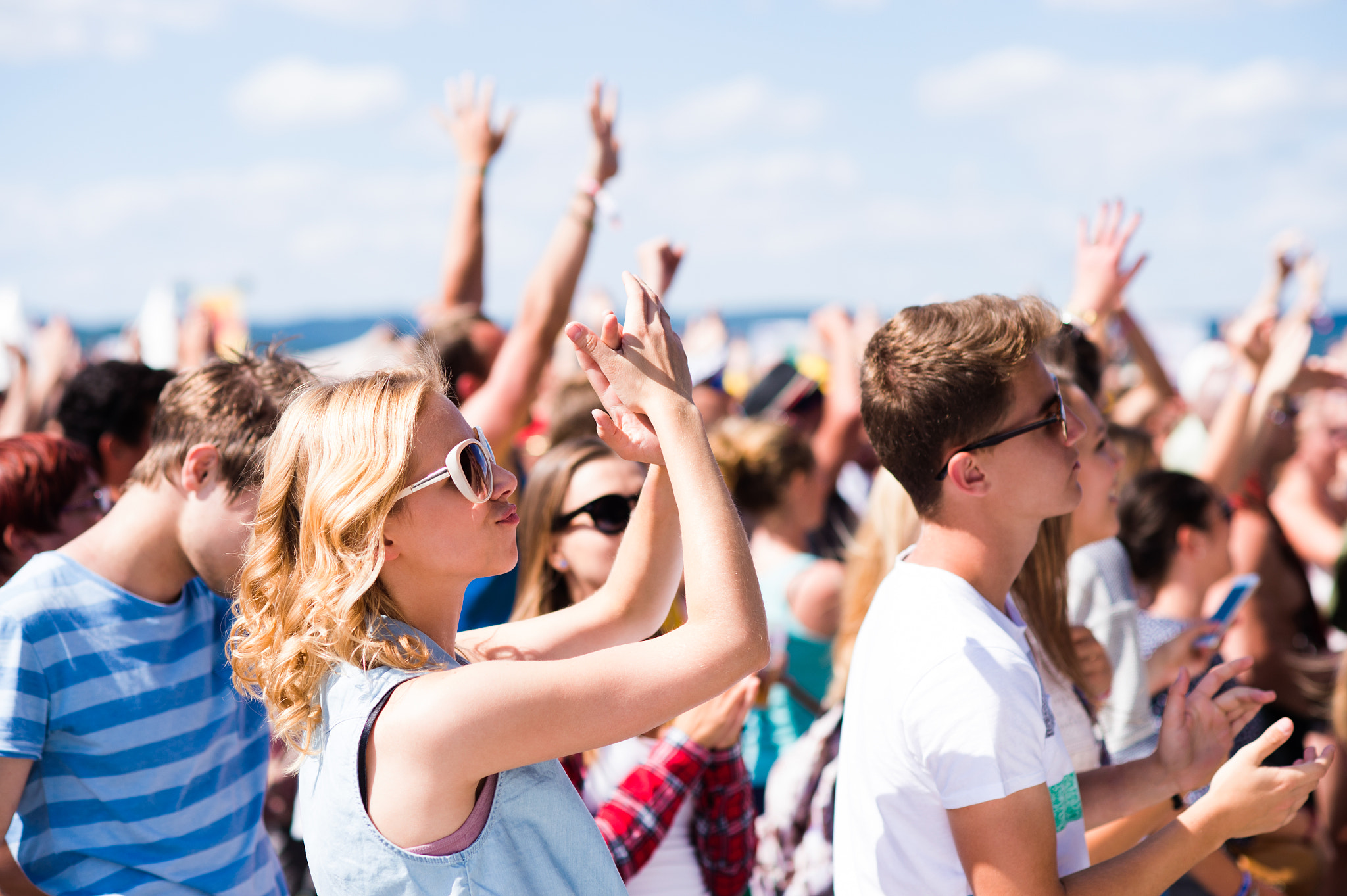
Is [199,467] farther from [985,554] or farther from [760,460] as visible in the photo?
[760,460]

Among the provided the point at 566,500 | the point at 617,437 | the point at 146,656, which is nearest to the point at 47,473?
the point at 146,656

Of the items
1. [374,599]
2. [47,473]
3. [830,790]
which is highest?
[374,599]

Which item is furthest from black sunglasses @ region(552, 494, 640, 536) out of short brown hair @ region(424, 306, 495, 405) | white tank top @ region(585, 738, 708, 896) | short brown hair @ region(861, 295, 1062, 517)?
short brown hair @ region(424, 306, 495, 405)

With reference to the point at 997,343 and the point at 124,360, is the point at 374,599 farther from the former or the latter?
the point at 124,360

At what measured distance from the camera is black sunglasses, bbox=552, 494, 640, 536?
287 centimetres

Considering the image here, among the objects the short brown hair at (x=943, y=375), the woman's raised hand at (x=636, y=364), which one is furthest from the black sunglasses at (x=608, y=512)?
the woman's raised hand at (x=636, y=364)

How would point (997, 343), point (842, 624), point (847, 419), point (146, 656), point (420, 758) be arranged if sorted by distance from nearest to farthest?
point (420, 758) → point (997, 343) → point (146, 656) → point (842, 624) → point (847, 419)

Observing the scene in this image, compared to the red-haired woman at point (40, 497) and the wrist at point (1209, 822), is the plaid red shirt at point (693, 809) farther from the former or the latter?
the red-haired woman at point (40, 497)

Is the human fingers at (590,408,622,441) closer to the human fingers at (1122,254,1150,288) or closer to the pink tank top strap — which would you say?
the pink tank top strap

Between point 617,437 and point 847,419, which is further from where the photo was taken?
point 847,419

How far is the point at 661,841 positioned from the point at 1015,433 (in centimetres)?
133

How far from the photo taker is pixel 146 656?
2.16 meters

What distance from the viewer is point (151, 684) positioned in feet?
7.04

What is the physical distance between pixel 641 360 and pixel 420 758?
661 mm
